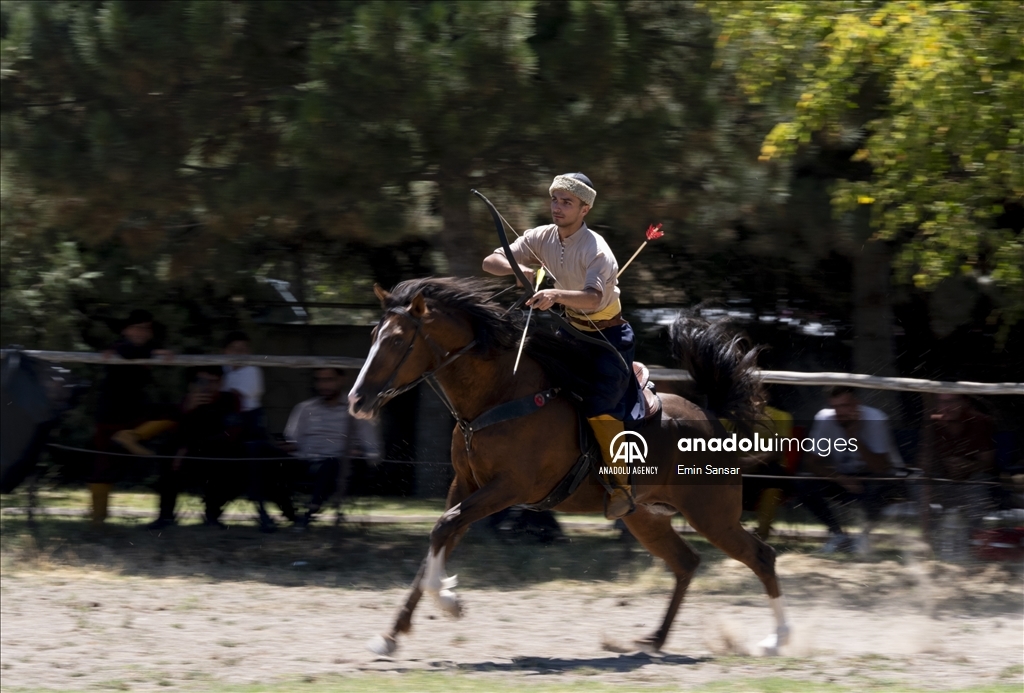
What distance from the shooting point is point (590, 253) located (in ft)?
19.9

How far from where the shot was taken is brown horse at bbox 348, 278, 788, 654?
586 cm

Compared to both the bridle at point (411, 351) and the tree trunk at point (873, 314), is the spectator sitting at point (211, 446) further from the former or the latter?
the tree trunk at point (873, 314)

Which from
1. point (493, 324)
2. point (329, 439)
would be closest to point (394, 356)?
point (493, 324)

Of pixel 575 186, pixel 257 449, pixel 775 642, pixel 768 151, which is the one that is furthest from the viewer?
pixel 257 449

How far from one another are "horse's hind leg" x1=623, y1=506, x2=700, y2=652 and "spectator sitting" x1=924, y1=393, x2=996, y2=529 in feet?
8.42

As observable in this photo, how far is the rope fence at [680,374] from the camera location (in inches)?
332

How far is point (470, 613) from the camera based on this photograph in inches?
303

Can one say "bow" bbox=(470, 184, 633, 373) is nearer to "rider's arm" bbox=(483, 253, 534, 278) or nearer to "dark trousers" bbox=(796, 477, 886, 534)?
"rider's arm" bbox=(483, 253, 534, 278)

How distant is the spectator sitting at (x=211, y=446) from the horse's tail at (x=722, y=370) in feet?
13.2

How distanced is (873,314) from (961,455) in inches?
77.8

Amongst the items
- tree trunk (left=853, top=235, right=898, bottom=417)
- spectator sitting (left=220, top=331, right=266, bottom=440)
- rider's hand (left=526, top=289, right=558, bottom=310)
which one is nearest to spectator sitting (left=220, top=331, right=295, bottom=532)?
spectator sitting (left=220, top=331, right=266, bottom=440)

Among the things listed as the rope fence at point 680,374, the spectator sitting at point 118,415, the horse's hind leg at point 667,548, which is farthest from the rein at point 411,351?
the spectator sitting at point 118,415

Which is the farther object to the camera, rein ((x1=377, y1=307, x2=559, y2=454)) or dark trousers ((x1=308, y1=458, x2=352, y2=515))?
dark trousers ((x1=308, y1=458, x2=352, y2=515))

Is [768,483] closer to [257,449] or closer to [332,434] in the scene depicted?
[332,434]
